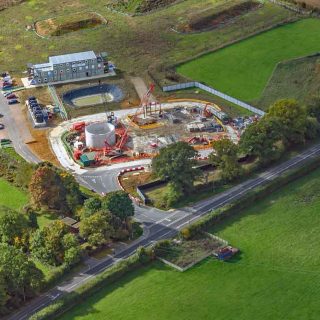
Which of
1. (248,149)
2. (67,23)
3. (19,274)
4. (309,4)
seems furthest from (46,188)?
(309,4)

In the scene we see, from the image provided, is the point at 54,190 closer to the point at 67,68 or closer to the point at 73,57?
the point at 67,68

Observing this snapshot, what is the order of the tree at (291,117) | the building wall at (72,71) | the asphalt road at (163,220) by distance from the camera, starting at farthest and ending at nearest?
the building wall at (72,71), the tree at (291,117), the asphalt road at (163,220)

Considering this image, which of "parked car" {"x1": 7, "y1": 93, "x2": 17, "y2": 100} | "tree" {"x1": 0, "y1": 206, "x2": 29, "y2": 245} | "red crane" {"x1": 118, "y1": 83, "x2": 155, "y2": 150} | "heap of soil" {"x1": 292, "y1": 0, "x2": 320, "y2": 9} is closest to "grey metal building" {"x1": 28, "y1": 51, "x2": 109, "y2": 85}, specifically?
"parked car" {"x1": 7, "y1": 93, "x2": 17, "y2": 100}

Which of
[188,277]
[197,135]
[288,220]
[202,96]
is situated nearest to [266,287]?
[188,277]

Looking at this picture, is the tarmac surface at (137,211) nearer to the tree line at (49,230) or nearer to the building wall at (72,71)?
the tree line at (49,230)

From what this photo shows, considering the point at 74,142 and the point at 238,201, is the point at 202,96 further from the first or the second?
the point at 238,201

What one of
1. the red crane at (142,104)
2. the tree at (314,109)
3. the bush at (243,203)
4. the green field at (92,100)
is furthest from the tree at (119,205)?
the green field at (92,100)
